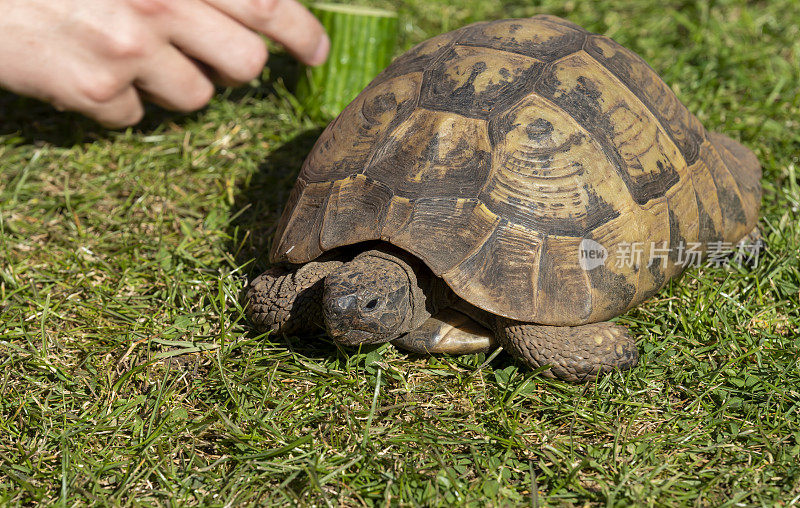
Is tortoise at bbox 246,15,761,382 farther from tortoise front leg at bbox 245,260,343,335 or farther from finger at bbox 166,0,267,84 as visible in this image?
finger at bbox 166,0,267,84

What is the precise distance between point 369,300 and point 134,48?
→ 193 centimetres

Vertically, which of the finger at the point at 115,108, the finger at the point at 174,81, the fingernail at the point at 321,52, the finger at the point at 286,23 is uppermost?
the finger at the point at 286,23

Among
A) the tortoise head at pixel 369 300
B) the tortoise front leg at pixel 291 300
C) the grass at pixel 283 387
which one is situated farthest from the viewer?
the tortoise front leg at pixel 291 300

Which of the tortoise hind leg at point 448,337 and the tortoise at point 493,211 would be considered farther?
the tortoise hind leg at point 448,337

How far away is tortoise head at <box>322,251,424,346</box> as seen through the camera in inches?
92.5

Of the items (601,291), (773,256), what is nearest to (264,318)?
(601,291)

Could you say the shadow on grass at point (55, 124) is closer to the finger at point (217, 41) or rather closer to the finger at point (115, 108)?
the finger at point (115, 108)

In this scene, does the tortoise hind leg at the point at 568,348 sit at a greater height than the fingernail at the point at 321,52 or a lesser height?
lesser

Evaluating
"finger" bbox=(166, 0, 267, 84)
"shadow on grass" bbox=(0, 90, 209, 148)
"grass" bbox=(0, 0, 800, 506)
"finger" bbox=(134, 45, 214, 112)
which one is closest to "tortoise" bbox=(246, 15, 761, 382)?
"grass" bbox=(0, 0, 800, 506)

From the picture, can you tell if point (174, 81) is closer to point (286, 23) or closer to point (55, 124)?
point (286, 23)

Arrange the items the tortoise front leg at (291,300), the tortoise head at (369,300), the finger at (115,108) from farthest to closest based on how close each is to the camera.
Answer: the finger at (115,108), the tortoise front leg at (291,300), the tortoise head at (369,300)

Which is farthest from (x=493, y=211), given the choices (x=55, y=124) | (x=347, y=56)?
(x=55, y=124)

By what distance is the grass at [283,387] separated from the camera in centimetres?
221

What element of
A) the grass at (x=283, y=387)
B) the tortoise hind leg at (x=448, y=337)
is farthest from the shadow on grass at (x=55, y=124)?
the tortoise hind leg at (x=448, y=337)
